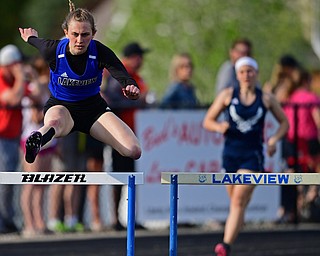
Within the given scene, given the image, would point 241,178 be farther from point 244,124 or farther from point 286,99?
point 286,99

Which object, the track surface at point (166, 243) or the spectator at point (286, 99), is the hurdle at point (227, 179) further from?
the spectator at point (286, 99)

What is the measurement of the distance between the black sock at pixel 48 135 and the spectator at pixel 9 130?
17.3 feet

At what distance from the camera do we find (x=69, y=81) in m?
10.6

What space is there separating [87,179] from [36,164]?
627 cm

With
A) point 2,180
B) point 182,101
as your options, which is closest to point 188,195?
point 182,101

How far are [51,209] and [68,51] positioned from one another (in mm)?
5709

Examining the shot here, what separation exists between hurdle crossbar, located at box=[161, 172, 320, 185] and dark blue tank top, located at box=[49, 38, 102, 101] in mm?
1323

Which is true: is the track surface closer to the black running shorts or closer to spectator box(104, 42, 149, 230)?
spectator box(104, 42, 149, 230)

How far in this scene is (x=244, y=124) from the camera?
12953 millimetres

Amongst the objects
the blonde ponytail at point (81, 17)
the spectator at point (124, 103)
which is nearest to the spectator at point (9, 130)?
the spectator at point (124, 103)

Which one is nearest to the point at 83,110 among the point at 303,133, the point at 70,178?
the point at 70,178

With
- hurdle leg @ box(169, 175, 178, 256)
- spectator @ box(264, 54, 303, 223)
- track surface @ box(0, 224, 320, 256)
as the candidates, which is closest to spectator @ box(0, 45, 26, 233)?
track surface @ box(0, 224, 320, 256)

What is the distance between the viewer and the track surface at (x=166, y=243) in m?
14.2

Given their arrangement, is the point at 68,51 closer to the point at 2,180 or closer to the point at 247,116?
the point at 2,180
